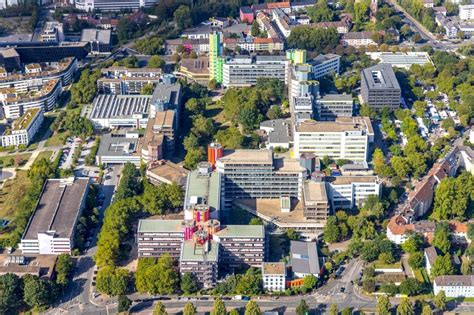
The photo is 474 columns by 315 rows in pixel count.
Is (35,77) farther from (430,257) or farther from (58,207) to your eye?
(430,257)

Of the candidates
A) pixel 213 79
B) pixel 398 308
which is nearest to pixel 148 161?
pixel 213 79

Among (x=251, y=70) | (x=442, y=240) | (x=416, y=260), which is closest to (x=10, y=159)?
(x=251, y=70)

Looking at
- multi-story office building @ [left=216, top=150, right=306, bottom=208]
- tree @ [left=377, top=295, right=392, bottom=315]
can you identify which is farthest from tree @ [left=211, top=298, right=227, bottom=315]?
multi-story office building @ [left=216, top=150, right=306, bottom=208]

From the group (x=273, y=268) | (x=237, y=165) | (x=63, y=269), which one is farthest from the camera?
(x=237, y=165)

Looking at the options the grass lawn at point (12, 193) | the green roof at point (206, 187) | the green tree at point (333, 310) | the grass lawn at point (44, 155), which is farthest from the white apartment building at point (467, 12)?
the green tree at point (333, 310)

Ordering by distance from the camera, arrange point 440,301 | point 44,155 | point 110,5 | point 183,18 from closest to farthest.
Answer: point 440,301, point 44,155, point 183,18, point 110,5

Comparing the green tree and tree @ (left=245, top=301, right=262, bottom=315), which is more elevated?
tree @ (left=245, top=301, right=262, bottom=315)

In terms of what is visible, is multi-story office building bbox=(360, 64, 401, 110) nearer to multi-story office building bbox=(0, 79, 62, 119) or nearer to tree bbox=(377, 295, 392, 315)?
tree bbox=(377, 295, 392, 315)
